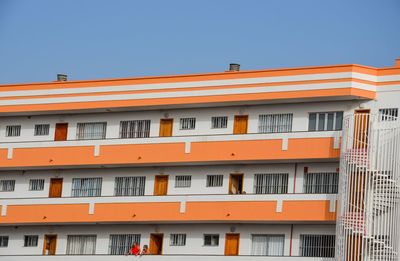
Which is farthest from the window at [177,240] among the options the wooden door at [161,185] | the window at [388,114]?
the window at [388,114]

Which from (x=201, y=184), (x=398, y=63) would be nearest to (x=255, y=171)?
(x=201, y=184)

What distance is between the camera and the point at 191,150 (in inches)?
2943

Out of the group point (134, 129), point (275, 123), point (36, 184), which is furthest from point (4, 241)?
point (275, 123)

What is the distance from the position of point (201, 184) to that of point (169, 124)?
419 centimetres

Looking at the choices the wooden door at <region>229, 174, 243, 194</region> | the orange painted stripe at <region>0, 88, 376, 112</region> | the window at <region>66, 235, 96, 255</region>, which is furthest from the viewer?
the window at <region>66, 235, 96, 255</region>

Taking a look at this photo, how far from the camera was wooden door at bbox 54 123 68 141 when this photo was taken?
3152 inches

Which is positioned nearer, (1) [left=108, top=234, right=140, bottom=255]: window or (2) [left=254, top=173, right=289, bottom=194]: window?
(2) [left=254, top=173, right=289, bottom=194]: window

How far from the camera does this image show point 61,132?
263 ft

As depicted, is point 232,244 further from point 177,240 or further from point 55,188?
point 55,188

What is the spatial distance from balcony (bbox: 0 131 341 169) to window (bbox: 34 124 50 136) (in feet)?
3.70

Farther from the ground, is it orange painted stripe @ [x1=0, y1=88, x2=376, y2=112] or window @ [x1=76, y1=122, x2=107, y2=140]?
orange painted stripe @ [x1=0, y1=88, x2=376, y2=112]

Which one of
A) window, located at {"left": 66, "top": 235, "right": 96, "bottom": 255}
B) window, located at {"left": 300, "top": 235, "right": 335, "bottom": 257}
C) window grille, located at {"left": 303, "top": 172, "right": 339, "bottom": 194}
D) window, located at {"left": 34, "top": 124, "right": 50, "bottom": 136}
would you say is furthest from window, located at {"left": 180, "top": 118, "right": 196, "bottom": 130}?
window, located at {"left": 300, "top": 235, "right": 335, "bottom": 257}

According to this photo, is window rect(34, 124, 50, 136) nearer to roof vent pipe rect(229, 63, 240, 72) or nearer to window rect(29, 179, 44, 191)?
window rect(29, 179, 44, 191)

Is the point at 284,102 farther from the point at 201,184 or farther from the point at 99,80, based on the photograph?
the point at 99,80
